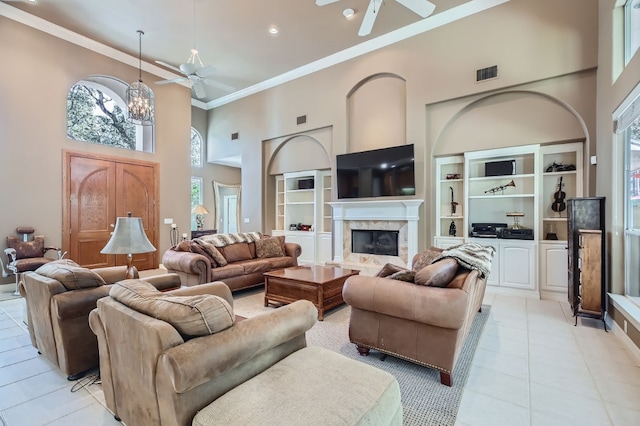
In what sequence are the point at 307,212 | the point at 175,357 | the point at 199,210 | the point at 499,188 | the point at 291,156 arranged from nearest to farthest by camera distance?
the point at 175,357, the point at 499,188, the point at 291,156, the point at 307,212, the point at 199,210

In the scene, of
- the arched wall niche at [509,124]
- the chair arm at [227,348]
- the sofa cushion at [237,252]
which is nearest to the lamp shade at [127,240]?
the chair arm at [227,348]

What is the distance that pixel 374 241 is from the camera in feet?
20.1

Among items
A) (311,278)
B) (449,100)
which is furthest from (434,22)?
(311,278)

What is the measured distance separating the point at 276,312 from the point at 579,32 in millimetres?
5403

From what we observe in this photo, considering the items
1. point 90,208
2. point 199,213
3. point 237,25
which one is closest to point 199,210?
point 199,213

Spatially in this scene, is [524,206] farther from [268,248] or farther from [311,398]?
[311,398]

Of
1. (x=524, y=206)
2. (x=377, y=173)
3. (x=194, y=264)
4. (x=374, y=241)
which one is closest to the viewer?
(x=194, y=264)

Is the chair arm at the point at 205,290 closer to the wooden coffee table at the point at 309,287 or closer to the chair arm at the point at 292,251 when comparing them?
the wooden coffee table at the point at 309,287

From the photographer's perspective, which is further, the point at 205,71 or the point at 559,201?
the point at 205,71

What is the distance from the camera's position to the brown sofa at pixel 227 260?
4.33m

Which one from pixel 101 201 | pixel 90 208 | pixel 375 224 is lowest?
pixel 375 224

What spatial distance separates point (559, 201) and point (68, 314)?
19.6ft

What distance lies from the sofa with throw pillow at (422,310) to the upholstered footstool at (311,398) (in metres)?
0.89

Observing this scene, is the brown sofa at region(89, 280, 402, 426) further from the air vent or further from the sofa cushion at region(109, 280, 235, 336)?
the air vent
